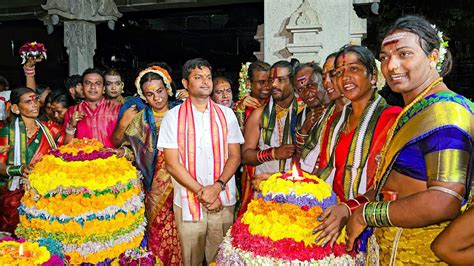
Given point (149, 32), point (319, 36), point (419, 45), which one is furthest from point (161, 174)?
point (149, 32)

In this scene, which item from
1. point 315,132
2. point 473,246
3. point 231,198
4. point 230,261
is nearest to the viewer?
point 473,246

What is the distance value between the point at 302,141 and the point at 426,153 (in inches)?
69.5

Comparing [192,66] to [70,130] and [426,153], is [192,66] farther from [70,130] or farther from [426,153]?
[426,153]

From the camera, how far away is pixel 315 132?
302 cm

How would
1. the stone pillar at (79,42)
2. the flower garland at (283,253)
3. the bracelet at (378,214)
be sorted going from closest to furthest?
the bracelet at (378,214) → the flower garland at (283,253) → the stone pillar at (79,42)

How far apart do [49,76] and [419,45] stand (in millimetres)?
12887

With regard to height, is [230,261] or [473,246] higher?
[473,246]

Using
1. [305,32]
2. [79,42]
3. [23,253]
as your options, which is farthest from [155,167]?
[79,42]

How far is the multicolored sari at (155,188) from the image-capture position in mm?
4008

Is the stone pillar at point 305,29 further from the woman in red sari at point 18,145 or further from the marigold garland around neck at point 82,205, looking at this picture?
the marigold garland around neck at point 82,205

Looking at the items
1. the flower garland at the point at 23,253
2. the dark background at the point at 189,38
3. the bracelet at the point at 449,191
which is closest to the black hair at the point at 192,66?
the flower garland at the point at 23,253

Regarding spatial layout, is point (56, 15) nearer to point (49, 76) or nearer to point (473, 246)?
point (49, 76)

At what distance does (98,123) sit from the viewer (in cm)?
468

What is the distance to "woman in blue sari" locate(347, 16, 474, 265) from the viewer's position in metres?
1.59
